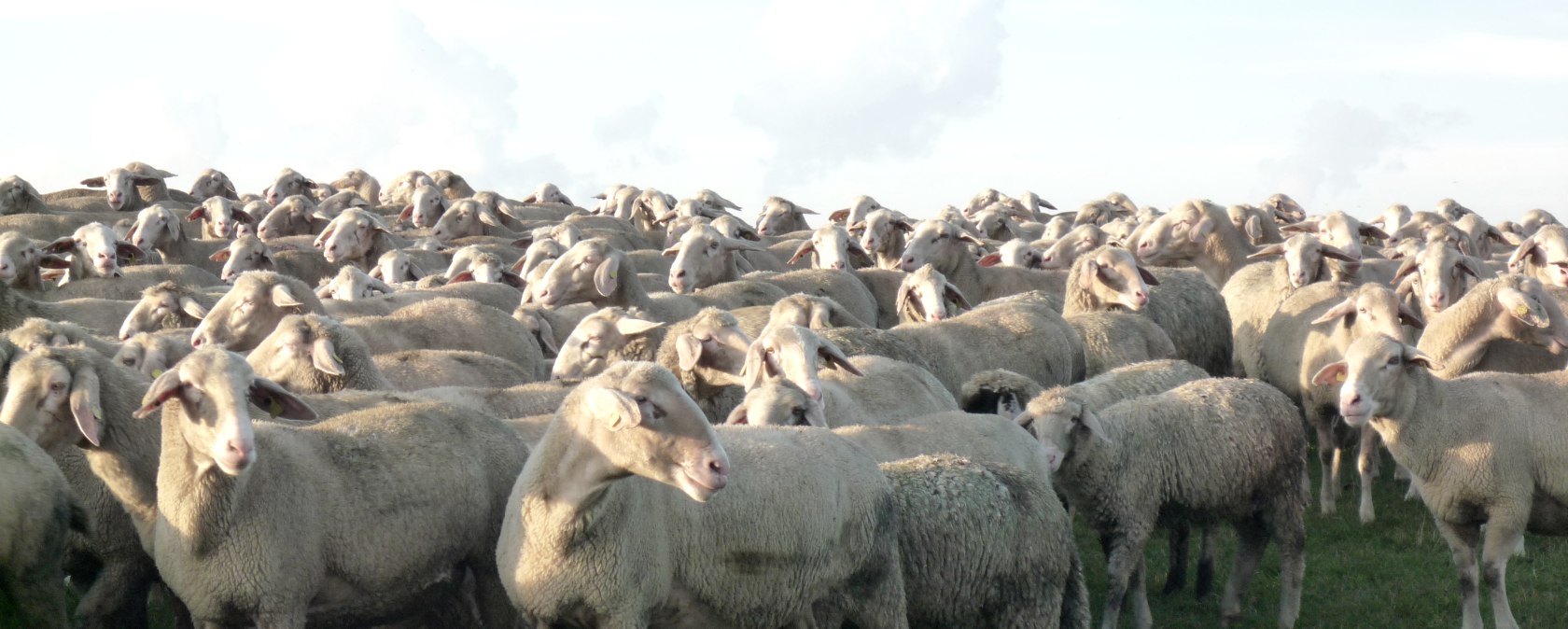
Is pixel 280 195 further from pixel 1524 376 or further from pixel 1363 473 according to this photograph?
pixel 1524 376

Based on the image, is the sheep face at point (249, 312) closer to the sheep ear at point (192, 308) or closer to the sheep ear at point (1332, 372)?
the sheep ear at point (192, 308)

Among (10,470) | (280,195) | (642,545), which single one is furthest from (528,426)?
(280,195)

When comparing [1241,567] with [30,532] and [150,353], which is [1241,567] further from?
[30,532]

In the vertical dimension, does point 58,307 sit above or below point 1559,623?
above

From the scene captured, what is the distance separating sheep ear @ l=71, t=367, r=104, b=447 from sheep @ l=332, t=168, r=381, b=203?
69.4 feet

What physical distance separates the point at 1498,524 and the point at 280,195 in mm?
18800

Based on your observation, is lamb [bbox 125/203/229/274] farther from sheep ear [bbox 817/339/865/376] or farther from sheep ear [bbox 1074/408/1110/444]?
sheep ear [bbox 1074/408/1110/444]

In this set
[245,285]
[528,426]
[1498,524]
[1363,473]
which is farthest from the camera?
[1363,473]

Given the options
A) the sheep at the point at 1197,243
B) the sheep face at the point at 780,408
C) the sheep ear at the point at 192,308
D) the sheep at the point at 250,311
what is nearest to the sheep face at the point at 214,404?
the sheep face at the point at 780,408

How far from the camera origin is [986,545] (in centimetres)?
671

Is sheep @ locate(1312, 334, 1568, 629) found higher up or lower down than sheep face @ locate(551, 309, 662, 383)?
lower down

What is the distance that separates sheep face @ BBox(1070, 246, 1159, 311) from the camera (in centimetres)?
1280

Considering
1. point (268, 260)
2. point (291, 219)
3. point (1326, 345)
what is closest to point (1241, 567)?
point (1326, 345)

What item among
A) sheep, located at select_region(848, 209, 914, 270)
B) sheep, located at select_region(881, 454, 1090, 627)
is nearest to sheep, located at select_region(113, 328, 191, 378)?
sheep, located at select_region(881, 454, 1090, 627)
